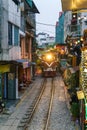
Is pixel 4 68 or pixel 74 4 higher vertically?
pixel 74 4

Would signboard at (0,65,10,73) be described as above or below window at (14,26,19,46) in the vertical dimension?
below

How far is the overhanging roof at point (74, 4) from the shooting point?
12.7 meters

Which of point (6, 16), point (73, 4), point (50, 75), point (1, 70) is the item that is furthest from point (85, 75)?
point (50, 75)

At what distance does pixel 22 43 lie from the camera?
47.4 m

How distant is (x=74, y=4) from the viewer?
1285cm

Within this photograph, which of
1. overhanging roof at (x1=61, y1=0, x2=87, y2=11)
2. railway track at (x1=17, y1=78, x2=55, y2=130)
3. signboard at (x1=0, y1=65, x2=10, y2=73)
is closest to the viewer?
overhanging roof at (x1=61, y1=0, x2=87, y2=11)

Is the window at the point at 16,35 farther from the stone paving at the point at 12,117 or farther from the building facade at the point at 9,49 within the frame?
the stone paving at the point at 12,117

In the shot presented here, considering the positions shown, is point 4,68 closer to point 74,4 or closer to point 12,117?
point 12,117

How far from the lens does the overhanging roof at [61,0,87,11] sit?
12687mm

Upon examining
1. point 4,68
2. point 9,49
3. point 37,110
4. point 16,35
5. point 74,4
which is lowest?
point 37,110

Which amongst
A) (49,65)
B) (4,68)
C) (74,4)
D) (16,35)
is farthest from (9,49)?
(49,65)

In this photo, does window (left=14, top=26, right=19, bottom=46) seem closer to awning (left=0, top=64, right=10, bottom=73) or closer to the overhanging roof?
awning (left=0, top=64, right=10, bottom=73)

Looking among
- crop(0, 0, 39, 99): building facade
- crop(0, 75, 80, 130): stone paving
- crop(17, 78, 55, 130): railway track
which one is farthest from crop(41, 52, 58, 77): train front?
crop(0, 75, 80, 130): stone paving

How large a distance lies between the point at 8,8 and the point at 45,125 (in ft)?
41.3
